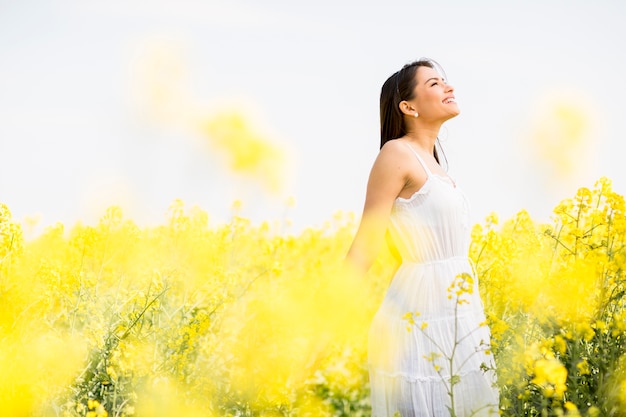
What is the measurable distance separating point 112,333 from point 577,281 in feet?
6.25

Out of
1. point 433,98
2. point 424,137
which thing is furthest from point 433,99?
point 424,137

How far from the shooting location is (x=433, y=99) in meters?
2.37

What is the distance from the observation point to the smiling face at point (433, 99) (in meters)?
2.35

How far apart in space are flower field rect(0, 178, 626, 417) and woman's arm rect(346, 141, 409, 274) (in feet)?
0.26

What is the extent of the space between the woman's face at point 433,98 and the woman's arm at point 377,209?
28 cm

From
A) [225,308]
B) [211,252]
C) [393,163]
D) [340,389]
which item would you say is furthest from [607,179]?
[211,252]

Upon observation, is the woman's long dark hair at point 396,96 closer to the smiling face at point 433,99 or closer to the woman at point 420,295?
the smiling face at point 433,99

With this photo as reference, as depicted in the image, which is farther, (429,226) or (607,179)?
(607,179)

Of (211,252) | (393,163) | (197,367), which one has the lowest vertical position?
(197,367)

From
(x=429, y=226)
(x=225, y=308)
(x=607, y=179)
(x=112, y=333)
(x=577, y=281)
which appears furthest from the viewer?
(x=225, y=308)

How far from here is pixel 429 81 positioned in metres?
2.41

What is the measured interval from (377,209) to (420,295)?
0.29m

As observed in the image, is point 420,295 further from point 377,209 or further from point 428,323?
point 377,209

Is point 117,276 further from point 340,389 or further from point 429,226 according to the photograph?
point 429,226
